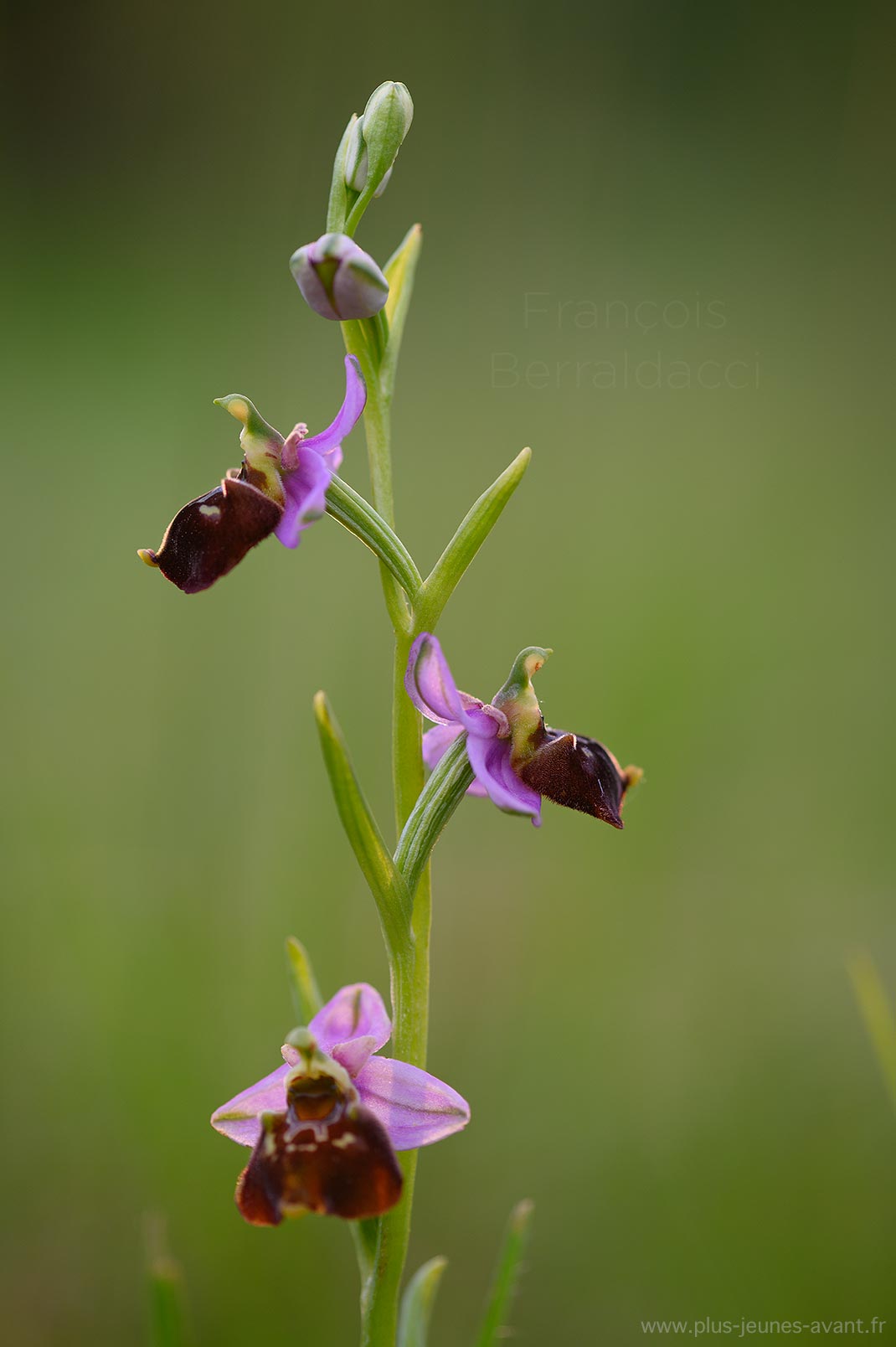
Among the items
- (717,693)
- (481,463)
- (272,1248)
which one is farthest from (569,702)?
(272,1248)

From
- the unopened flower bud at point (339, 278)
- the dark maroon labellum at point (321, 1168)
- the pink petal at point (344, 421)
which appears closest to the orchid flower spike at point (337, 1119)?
the dark maroon labellum at point (321, 1168)

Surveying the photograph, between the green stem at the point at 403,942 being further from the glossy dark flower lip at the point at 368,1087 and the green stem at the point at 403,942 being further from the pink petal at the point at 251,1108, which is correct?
the pink petal at the point at 251,1108

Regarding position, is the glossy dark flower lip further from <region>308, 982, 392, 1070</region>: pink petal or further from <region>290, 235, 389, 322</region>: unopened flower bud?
<region>290, 235, 389, 322</region>: unopened flower bud

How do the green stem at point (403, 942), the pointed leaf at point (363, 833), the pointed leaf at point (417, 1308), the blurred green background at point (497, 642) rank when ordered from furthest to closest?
the blurred green background at point (497, 642)
the pointed leaf at point (417, 1308)
the green stem at point (403, 942)
the pointed leaf at point (363, 833)

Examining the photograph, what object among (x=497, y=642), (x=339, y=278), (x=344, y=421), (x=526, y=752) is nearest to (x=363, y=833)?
(x=526, y=752)

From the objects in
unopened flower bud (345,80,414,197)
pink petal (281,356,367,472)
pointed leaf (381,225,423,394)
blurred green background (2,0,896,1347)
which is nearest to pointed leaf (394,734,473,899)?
pink petal (281,356,367,472)
